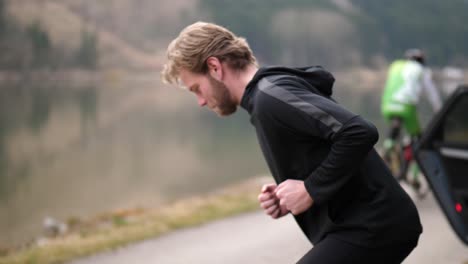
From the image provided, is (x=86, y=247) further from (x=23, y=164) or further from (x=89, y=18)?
(x=89, y=18)

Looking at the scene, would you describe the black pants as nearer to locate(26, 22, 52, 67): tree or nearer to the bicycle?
the bicycle

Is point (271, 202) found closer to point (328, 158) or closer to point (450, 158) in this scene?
point (328, 158)

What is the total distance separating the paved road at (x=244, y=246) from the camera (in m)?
5.42

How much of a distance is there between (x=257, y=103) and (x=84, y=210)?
43.2 ft

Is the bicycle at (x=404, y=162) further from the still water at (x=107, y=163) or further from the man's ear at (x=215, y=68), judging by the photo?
the still water at (x=107, y=163)

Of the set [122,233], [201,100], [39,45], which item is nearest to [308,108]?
[201,100]

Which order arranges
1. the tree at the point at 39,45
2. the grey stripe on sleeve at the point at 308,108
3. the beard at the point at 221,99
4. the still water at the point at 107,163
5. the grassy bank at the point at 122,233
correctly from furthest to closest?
the tree at the point at 39,45
the still water at the point at 107,163
the grassy bank at the point at 122,233
the beard at the point at 221,99
the grey stripe on sleeve at the point at 308,108

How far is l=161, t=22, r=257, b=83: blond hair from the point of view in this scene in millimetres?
2238

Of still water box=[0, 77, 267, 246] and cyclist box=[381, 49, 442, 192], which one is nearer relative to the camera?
cyclist box=[381, 49, 442, 192]

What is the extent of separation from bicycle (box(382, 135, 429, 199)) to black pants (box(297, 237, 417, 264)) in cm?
582

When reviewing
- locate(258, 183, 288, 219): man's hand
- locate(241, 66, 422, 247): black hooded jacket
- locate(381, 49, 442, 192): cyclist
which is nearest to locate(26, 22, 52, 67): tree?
locate(381, 49, 442, 192): cyclist

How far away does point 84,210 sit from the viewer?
47.8 feet

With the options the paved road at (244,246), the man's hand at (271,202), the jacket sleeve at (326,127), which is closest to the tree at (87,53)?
the paved road at (244,246)

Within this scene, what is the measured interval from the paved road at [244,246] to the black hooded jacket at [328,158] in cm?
328
